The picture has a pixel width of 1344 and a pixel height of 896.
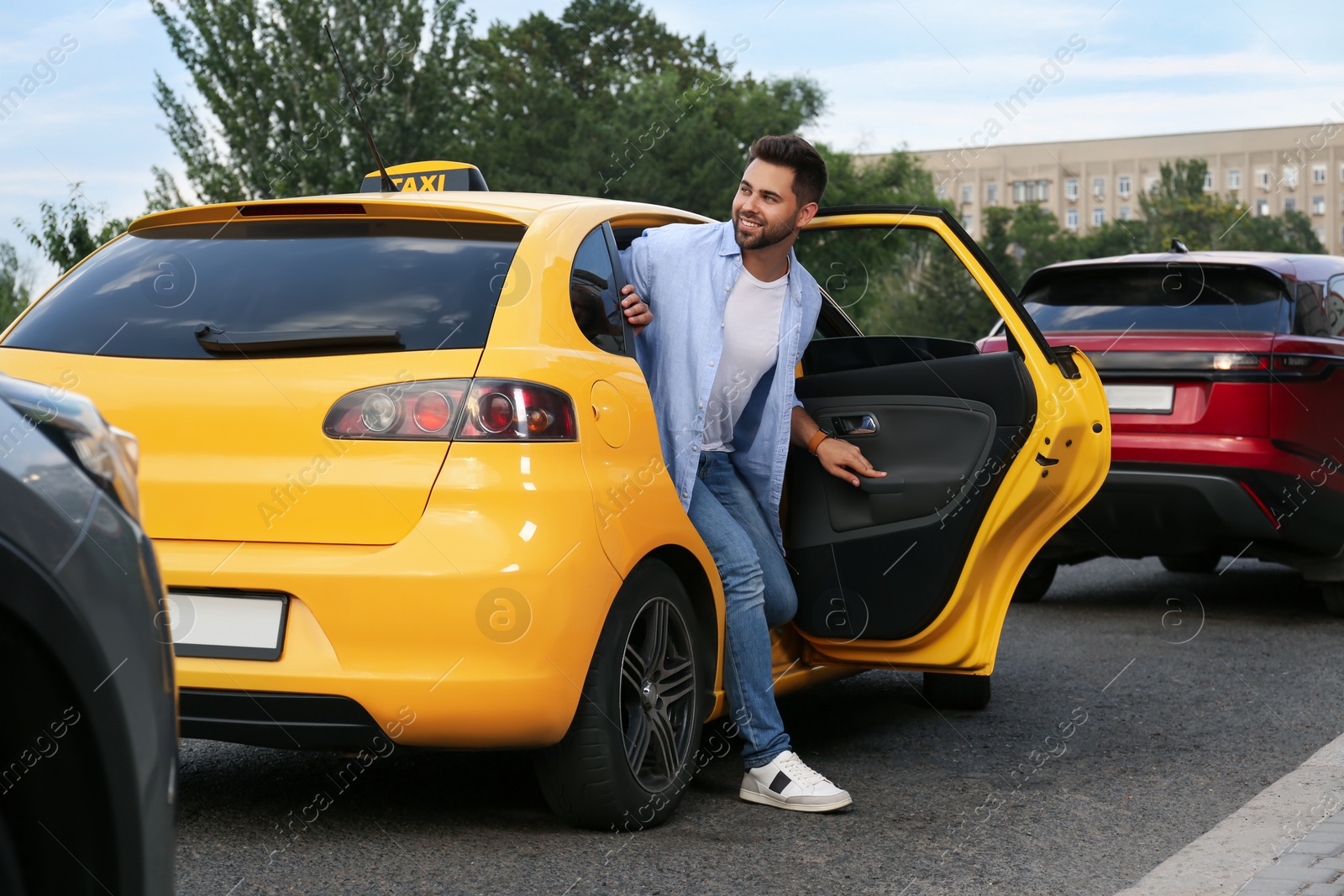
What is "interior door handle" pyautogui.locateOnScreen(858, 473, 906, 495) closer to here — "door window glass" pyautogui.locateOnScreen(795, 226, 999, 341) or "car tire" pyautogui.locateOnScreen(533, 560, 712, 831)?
"car tire" pyautogui.locateOnScreen(533, 560, 712, 831)

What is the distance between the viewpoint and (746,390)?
14.4 feet

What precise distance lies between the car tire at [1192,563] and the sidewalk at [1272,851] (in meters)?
5.48

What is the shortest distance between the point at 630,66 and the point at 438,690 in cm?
5962

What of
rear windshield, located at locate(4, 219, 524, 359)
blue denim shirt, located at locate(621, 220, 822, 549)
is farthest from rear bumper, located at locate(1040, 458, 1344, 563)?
rear windshield, located at locate(4, 219, 524, 359)

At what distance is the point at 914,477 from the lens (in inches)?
182

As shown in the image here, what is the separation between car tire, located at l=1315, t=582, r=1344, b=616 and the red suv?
160 millimetres

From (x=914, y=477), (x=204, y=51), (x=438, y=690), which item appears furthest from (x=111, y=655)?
(x=204, y=51)

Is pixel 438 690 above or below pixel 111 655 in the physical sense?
below

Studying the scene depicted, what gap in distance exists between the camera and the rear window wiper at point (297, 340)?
137 inches

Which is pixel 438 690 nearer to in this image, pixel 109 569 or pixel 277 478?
pixel 277 478

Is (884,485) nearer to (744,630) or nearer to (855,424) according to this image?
(855,424)

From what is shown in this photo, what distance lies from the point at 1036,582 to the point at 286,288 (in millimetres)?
5925

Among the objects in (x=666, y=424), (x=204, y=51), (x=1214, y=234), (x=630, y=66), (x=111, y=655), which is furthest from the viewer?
(x=1214, y=234)

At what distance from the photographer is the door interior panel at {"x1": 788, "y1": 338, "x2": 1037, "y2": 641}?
15.0 ft
